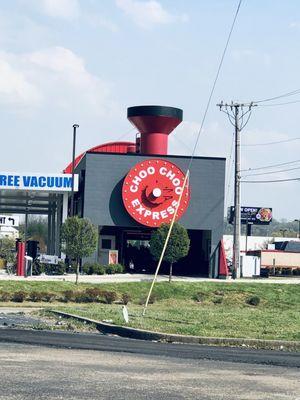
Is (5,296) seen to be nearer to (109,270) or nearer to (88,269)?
(88,269)

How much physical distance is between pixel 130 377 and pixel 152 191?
45.3 meters

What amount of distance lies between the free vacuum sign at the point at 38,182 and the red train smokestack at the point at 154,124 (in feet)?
21.8

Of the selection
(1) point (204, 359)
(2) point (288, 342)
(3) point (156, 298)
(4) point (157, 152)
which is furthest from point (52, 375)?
(4) point (157, 152)

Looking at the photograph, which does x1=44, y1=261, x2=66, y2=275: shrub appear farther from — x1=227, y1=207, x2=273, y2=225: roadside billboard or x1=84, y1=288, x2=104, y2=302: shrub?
x1=227, y1=207, x2=273, y2=225: roadside billboard

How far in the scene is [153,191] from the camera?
57.6 meters

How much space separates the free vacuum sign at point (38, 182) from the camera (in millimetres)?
58375

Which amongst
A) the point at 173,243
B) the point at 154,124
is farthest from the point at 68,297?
the point at 154,124

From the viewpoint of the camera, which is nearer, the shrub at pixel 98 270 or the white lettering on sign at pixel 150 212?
the shrub at pixel 98 270

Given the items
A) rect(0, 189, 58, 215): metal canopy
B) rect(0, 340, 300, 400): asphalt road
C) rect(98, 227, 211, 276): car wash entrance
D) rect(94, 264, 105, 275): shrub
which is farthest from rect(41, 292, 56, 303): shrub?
rect(0, 189, 58, 215): metal canopy

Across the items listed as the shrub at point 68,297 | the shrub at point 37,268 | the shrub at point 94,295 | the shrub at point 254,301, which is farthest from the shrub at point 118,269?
the shrub at point 68,297

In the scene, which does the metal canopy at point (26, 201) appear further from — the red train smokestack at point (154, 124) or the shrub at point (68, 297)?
the shrub at point (68, 297)

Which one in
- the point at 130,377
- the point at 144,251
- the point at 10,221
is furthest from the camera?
the point at 10,221

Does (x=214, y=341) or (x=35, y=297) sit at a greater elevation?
(x=35, y=297)

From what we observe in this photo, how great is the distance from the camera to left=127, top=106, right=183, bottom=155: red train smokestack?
61.6 meters
